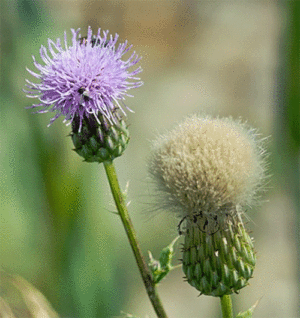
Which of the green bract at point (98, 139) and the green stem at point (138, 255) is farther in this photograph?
the green bract at point (98, 139)

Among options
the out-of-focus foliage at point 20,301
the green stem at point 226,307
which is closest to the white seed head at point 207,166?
the green stem at point 226,307

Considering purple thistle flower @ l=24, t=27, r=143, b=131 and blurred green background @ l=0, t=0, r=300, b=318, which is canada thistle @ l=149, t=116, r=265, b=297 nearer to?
blurred green background @ l=0, t=0, r=300, b=318

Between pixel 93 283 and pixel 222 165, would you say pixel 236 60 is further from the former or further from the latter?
pixel 222 165

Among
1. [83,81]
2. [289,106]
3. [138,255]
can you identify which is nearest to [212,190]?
[138,255]

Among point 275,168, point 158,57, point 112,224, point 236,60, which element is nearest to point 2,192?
point 112,224

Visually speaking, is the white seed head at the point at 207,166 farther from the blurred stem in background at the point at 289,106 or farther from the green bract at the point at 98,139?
the blurred stem in background at the point at 289,106

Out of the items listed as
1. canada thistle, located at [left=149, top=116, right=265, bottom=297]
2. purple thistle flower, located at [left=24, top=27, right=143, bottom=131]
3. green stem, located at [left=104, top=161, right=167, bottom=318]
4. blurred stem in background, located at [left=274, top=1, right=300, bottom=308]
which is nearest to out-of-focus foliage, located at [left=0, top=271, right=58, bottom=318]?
green stem, located at [left=104, top=161, right=167, bottom=318]

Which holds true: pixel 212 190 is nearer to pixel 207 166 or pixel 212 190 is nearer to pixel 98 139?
pixel 207 166
